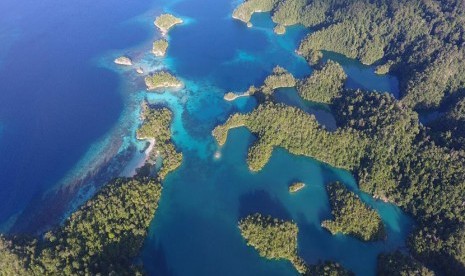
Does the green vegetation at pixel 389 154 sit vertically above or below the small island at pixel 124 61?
above

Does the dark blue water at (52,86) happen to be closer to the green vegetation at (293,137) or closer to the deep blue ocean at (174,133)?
the deep blue ocean at (174,133)

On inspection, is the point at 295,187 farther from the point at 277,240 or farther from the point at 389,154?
the point at 389,154

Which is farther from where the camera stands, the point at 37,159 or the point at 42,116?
the point at 42,116

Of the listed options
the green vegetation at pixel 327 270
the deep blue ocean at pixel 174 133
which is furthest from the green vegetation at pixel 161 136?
the green vegetation at pixel 327 270

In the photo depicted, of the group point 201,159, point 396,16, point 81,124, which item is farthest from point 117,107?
point 396,16

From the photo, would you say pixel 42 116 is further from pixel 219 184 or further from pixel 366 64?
pixel 366 64

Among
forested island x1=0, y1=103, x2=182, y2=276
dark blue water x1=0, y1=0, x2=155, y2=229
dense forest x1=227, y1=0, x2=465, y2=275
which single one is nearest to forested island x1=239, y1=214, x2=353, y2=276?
dense forest x1=227, y1=0, x2=465, y2=275
